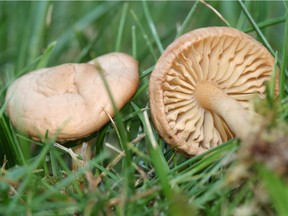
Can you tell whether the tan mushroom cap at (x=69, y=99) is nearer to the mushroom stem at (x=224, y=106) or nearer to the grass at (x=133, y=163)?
the grass at (x=133, y=163)

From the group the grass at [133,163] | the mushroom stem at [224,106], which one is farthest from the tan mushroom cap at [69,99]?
the mushroom stem at [224,106]

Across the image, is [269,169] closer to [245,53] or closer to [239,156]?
[239,156]

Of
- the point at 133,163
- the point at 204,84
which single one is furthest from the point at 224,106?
the point at 133,163

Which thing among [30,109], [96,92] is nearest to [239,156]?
[96,92]

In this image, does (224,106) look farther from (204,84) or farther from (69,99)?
(69,99)

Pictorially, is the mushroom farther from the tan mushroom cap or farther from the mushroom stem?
the tan mushroom cap

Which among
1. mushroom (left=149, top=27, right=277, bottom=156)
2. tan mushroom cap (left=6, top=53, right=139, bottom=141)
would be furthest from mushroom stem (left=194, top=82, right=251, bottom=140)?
tan mushroom cap (left=6, top=53, right=139, bottom=141)
